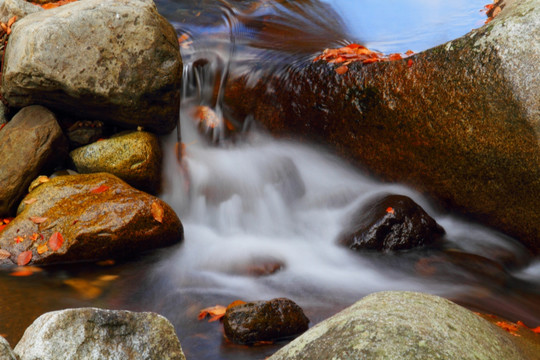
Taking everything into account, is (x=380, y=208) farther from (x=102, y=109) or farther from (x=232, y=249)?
(x=102, y=109)

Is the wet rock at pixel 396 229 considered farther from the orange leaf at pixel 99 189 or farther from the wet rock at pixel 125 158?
the orange leaf at pixel 99 189

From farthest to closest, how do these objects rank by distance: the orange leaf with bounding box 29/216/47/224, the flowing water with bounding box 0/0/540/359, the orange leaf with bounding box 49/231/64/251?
1. the orange leaf with bounding box 29/216/47/224
2. the orange leaf with bounding box 49/231/64/251
3. the flowing water with bounding box 0/0/540/359

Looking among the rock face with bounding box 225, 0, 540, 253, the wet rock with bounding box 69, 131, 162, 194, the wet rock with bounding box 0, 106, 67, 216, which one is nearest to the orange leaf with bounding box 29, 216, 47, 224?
the wet rock with bounding box 0, 106, 67, 216

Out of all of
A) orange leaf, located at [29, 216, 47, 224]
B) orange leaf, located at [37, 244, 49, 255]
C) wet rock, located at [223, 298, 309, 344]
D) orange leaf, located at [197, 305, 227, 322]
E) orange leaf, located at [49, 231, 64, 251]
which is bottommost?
orange leaf, located at [37, 244, 49, 255]

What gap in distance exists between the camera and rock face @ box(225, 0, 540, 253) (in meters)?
5.43

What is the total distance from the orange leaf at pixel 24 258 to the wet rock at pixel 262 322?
2.62 m

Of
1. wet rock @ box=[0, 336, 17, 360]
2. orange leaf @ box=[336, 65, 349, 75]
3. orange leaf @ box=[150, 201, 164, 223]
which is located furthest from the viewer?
orange leaf @ box=[336, 65, 349, 75]

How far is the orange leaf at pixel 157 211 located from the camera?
5.79 metres

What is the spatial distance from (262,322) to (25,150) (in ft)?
14.3

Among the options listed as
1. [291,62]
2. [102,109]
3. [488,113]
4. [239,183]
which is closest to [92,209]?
[102,109]

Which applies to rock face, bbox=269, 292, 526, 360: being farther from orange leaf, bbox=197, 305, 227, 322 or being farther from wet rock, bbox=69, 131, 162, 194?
wet rock, bbox=69, 131, 162, 194

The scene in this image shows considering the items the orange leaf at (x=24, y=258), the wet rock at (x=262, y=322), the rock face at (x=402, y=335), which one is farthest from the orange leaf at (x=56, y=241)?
the rock face at (x=402, y=335)

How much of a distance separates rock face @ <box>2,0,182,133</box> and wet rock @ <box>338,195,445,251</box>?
3557 mm

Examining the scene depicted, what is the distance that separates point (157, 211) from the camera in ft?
19.1
